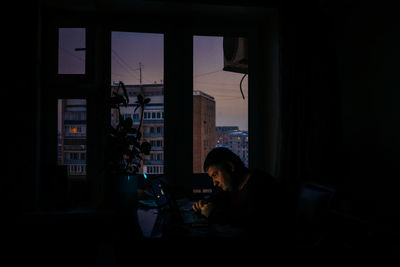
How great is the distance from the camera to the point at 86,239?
2.45 meters

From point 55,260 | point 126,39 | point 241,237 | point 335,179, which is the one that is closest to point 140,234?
point 241,237

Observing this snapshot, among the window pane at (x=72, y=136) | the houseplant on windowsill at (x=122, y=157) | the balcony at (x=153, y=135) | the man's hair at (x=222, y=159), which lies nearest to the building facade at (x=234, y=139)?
the balcony at (x=153, y=135)

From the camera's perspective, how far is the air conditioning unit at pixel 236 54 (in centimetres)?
347

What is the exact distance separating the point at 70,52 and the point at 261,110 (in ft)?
7.33

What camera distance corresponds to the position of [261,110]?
340 centimetres

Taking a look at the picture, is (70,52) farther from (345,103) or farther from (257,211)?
(345,103)

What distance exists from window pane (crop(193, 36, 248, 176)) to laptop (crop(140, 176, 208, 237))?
1.02 m

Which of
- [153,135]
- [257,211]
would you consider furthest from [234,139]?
[257,211]

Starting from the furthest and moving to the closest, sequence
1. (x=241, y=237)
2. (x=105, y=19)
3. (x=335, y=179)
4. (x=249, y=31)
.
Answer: (x=249, y=31), (x=105, y=19), (x=335, y=179), (x=241, y=237)

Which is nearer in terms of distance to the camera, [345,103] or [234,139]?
[345,103]

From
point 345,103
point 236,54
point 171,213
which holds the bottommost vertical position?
point 171,213

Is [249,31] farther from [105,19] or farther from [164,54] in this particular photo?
[105,19]

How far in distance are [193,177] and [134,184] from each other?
98 centimetres

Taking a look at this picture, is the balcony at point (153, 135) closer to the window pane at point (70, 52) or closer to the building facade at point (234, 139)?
the building facade at point (234, 139)
